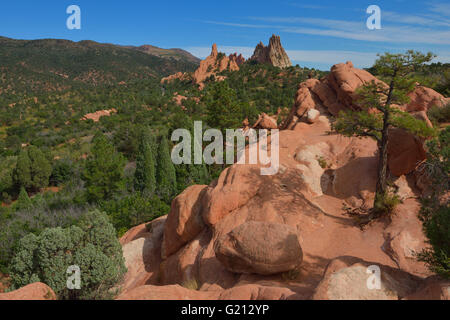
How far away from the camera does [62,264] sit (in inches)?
327

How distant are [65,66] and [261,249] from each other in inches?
5068

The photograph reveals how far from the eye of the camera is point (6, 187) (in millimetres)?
29719

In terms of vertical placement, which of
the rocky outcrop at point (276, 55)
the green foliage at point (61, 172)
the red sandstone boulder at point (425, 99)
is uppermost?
the rocky outcrop at point (276, 55)

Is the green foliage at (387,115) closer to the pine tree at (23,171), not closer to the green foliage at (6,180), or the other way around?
the pine tree at (23,171)

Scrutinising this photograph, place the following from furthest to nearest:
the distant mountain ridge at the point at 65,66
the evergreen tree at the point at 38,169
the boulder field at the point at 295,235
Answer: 1. the distant mountain ridge at the point at 65,66
2. the evergreen tree at the point at 38,169
3. the boulder field at the point at 295,235

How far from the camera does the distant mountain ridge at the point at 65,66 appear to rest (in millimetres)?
85250

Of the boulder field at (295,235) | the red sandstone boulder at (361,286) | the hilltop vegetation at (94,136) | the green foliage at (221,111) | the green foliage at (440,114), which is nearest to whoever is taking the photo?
the red sandstone boulder at (361,286)

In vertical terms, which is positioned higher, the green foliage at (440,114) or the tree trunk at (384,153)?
the green foliage at (440,114)

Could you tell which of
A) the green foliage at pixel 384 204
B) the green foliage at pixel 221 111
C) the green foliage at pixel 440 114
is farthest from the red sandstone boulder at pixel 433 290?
the green foliage at pixel 221 111

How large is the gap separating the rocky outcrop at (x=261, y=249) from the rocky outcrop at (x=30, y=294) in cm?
452

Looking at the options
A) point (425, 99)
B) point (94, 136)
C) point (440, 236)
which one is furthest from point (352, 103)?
point (94, 136)

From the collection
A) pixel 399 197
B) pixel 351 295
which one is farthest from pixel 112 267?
pixel 399 197

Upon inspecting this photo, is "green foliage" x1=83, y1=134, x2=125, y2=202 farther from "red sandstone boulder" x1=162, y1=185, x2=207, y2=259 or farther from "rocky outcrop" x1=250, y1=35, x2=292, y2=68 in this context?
"rocky outcrop" x1=250, y1=35, x2=292, y2=68

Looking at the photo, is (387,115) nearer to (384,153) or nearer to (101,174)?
(384,153)
